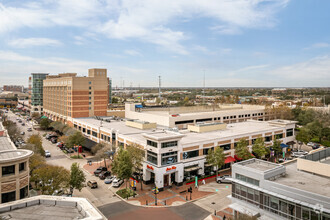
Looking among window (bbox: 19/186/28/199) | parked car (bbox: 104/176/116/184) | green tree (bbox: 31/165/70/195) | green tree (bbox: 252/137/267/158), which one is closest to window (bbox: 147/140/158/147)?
parked car (bbox: 104/176/116/184)

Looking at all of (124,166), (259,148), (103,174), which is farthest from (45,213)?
(259,148)

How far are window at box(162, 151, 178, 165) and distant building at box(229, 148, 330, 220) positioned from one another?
1382 centimetres

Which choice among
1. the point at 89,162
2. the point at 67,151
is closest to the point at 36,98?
the point at 67,151

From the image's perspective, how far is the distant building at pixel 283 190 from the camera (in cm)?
2178

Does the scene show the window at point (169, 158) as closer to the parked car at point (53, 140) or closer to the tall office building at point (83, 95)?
the parked car at point (53, 140)

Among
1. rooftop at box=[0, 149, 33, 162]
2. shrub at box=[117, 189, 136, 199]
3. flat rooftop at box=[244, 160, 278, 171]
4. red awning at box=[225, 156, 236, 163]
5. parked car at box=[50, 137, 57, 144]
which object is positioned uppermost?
rooftop at box=[0, 149, 33, 162]

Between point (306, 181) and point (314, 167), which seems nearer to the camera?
point (306, 181)

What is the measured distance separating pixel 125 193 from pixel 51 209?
20753 millimetres

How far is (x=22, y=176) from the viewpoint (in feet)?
83.7

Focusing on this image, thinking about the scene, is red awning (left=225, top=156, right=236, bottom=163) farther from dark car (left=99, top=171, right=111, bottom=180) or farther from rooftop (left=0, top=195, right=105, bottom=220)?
rooftop (left=0, top=195, right=105, bottom=220)

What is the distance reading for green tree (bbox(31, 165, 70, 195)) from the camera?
31927mm

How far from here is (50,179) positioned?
32.9 metres

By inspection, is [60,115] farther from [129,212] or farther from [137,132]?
[129,212]

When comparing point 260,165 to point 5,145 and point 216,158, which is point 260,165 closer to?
point 216,158
